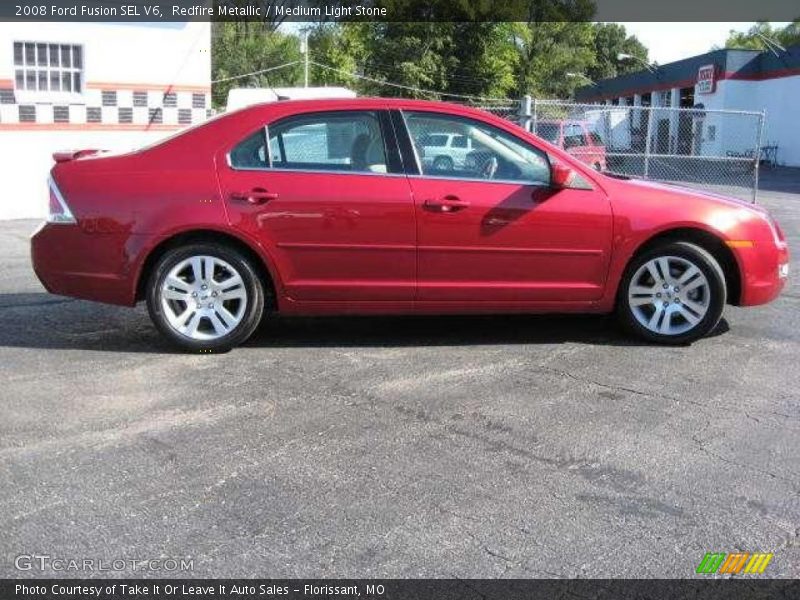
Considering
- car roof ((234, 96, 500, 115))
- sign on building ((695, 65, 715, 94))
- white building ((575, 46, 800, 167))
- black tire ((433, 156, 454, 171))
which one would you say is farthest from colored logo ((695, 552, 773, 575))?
sign on building ((695, 65, 715, 94))

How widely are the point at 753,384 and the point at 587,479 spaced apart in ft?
6.06

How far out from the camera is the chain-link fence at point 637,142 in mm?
13484

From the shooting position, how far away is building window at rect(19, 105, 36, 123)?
38.8 feet

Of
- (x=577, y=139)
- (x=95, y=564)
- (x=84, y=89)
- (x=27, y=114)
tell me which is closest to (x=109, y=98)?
(x=84, y=89)

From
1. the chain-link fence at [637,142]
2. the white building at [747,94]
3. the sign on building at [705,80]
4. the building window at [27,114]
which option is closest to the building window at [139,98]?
the building window at [27,114]

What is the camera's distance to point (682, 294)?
5.70m

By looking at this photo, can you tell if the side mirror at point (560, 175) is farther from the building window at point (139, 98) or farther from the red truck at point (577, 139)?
the red truck at point (577, 139)

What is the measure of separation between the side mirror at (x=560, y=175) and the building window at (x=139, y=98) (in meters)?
9.02

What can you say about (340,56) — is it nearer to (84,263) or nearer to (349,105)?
(349,105)

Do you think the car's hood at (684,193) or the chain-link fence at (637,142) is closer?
the car's hood at (684,193)

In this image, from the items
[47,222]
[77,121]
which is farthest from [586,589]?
[77,121]

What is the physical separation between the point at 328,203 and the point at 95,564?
2928mm

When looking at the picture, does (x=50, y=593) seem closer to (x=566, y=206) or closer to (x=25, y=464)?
(x=25, y=464)

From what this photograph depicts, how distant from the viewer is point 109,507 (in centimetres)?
332
